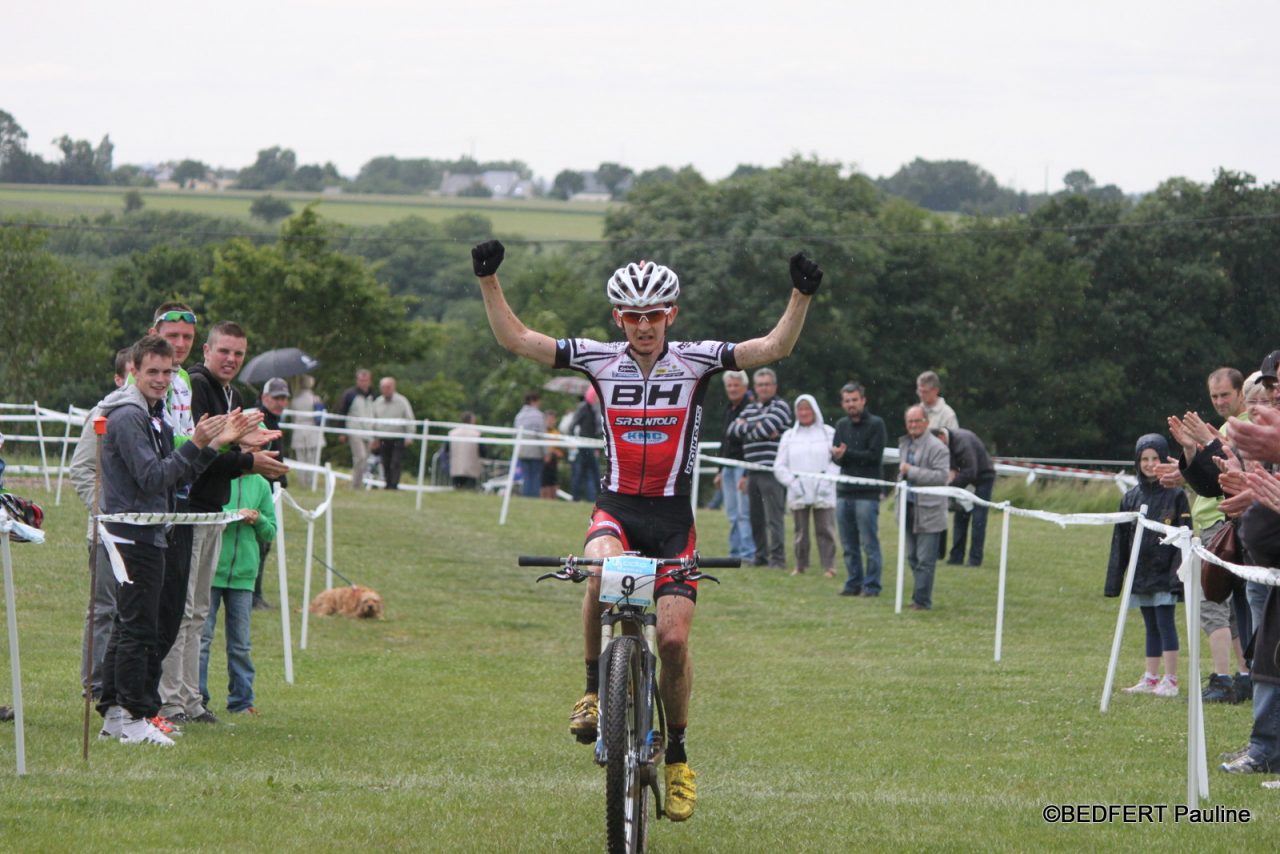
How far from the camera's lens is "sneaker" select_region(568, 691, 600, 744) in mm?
7562

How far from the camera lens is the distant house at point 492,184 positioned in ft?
569

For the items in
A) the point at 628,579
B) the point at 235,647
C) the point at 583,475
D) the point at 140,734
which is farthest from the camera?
the point at 583,475

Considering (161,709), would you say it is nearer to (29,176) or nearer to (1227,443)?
(1227,443)

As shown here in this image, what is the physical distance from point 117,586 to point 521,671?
5.44 m

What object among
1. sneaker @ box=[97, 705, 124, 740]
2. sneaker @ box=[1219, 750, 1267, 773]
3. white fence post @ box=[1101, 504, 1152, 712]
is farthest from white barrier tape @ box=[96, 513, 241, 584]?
white fence post @ box=[1101, 504, 1152, 712]

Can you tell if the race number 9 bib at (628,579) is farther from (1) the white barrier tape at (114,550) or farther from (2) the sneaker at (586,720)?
(1) the white barrier tape at (114,550)

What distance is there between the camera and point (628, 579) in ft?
23.4

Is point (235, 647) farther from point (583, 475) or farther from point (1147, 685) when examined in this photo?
point (583, 475)

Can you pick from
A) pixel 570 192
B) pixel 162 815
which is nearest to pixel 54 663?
pixel 162 815

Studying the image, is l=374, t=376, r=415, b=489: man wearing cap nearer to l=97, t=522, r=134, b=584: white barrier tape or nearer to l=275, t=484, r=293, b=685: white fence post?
l=275, t=484, r=293, b=685: white fence post

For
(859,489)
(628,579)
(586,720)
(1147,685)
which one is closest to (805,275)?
(628,579)

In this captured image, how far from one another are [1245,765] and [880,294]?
6189cm

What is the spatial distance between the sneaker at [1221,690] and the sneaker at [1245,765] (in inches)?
115

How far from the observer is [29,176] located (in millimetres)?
65562
